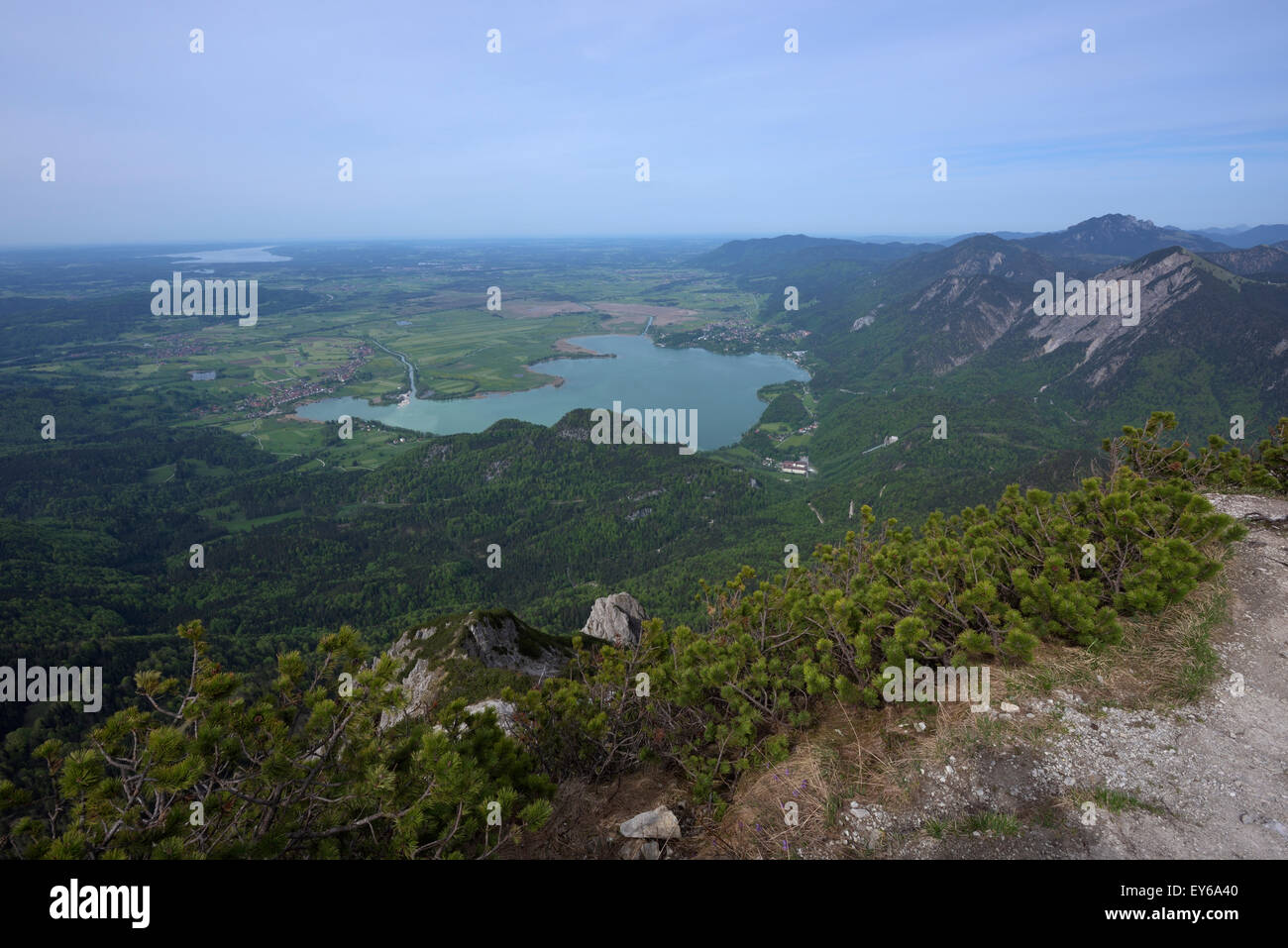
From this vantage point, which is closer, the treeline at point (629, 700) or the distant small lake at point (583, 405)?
the treeline at point (629, 700)

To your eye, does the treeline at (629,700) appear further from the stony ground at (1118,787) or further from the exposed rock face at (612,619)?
the exposed rock face at (612,619)

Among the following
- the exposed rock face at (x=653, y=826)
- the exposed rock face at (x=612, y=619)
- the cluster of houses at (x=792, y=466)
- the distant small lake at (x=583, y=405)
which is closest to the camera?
the exposed rock face at (x=653, y=826)

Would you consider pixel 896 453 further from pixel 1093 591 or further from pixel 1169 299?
pixel 1093 591

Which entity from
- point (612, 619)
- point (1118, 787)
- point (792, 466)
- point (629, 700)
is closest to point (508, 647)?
point (612, 619)

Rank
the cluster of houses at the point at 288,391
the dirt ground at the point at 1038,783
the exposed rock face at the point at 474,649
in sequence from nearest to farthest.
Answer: the dirt ground at the point at 1038,783
the exposed rock face at the point at 474,649
the cluster of houses at the point at 288,391

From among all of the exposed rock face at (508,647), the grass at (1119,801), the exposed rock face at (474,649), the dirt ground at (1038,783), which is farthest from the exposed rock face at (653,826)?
the exposed rock face at (508,647)

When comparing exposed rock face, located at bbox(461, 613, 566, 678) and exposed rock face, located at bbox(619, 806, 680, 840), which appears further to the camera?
exposed rock face, located at bbox(461, 613, 566, 678)

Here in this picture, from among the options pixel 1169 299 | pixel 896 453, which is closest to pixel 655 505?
pixel 896 453

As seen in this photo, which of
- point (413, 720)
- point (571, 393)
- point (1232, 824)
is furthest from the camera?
point (571, 393)

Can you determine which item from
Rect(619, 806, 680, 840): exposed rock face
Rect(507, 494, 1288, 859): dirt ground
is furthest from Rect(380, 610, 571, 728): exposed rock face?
Rect(507, 494, 1288, 859): dirt ground

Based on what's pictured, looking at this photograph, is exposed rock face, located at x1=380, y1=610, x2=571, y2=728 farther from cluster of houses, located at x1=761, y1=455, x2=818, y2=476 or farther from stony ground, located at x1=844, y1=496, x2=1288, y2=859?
cluster of houses, located at x1=761, y1=455, x2=818, y2=476
